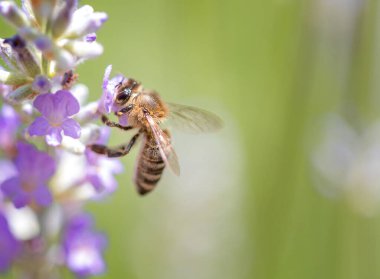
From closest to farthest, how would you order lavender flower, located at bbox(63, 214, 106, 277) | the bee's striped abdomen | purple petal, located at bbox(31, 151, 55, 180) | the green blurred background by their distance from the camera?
purple petal, located at bbox(31, 151, 55, 180) → lavender flower, located at bbox(63, 214, 106, 277) → the bee's striped abdomen → the green blurred background

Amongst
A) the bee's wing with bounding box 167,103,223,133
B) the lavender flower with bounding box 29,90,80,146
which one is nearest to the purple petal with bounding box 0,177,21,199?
the lavender flower with bounding box 29,90,80,146

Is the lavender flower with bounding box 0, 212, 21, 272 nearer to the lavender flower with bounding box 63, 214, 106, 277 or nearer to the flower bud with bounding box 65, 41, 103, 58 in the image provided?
the lavender flower with bounding box 63, 214, 106, 277

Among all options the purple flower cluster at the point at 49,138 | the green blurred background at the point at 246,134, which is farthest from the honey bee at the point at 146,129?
the green blurred background at the point at 246,134

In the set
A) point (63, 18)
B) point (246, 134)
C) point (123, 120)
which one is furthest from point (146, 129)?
point (246, 134)

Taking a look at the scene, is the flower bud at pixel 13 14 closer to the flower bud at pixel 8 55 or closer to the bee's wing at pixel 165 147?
the flower bud at pixel 8 55

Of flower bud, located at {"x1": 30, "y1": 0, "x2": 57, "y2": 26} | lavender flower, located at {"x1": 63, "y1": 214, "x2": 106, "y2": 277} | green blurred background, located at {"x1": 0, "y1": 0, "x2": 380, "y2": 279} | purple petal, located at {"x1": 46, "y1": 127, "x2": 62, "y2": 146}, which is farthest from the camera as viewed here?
green blurred background, located at {"x1": 0, "y1": 0, "x2": 380, "y2": 279}

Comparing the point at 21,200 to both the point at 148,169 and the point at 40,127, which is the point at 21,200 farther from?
the point at 148,169
